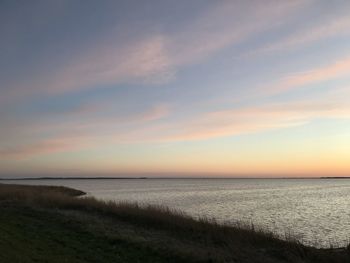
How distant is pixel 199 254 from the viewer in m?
13.0

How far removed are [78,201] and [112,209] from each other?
6.81 m

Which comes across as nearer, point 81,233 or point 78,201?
point 81,233

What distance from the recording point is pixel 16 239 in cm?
1367

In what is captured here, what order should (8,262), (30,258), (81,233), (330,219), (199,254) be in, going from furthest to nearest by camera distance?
(330,219)
(81,233)
(199,254)
(30,258)
(8,262)

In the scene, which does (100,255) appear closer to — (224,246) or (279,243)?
(224,246)

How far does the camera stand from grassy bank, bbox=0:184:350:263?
12.6m

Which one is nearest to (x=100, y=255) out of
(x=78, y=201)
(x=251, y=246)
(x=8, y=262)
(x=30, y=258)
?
(x=30, y=258)

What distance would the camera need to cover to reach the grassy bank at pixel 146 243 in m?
12.6

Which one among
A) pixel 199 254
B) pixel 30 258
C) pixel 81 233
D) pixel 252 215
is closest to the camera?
pixel 30 258

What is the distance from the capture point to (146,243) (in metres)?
14.9

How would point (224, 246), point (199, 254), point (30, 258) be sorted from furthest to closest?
point (224, 246)
point (199, 254)
point (30, 258)

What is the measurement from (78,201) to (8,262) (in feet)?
74.4

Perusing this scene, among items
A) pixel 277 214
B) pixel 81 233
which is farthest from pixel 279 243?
pixel 277 214

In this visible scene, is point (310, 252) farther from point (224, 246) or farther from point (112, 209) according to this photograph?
point (112, 209)
